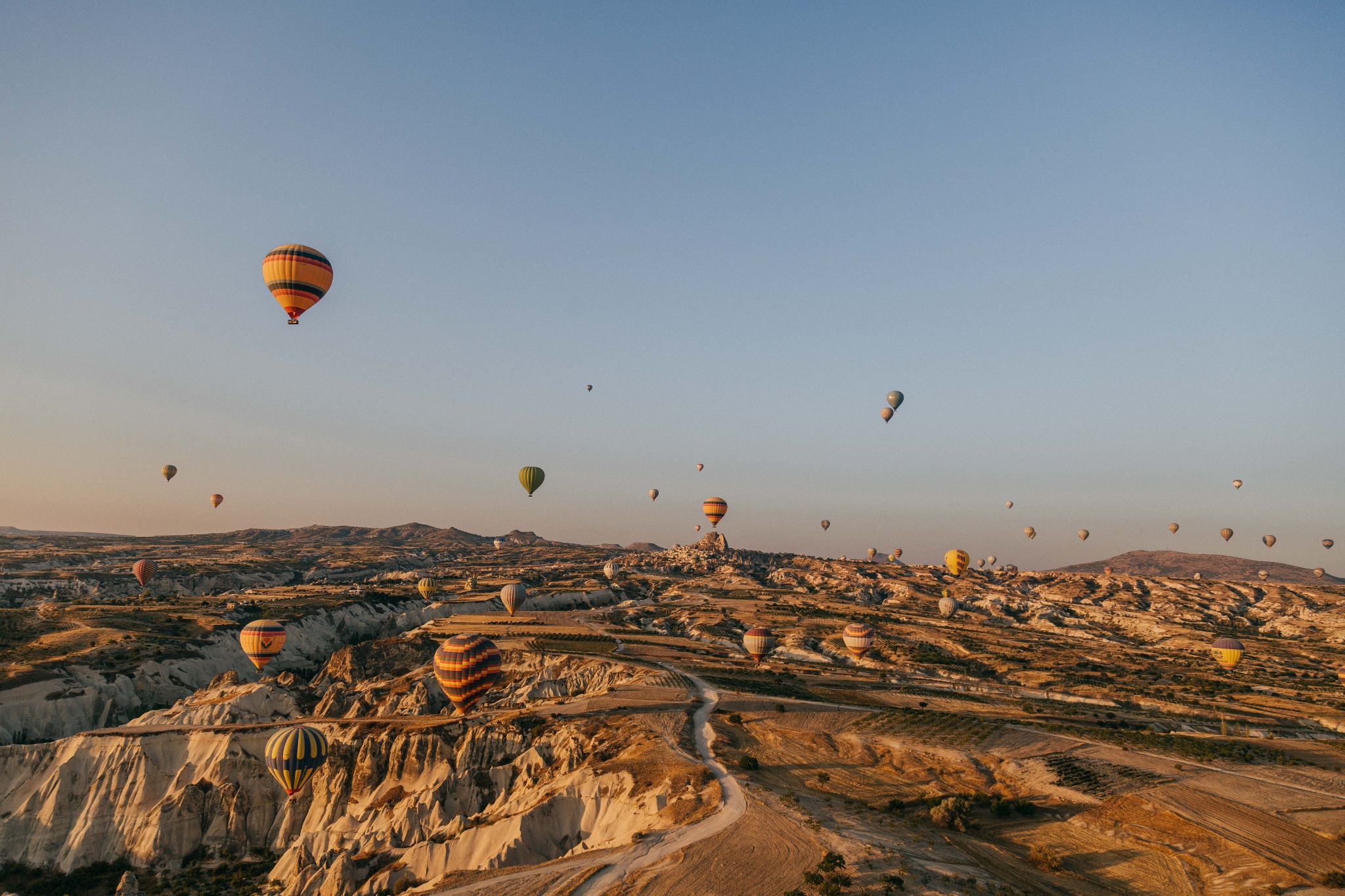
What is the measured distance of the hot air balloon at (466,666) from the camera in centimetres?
5259

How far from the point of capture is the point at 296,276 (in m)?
53.6

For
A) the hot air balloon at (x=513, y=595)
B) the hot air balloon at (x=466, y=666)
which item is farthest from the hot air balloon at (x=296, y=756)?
the hot air balloon at (x=513, y=595)

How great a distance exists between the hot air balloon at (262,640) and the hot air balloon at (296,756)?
25.6 metres

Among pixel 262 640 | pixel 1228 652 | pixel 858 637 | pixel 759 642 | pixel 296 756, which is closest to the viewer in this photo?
pixel 296 756

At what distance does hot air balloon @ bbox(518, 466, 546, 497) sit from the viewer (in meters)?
93.7

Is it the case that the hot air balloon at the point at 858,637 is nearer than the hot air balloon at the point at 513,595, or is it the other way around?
the hot air balloon at the point at 858,637

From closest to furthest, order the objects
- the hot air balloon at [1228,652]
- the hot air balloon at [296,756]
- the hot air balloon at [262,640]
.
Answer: the hot air balloon at [296,756]
the hot air balloon at [262,640]
the hot air balloon at [1228,652]

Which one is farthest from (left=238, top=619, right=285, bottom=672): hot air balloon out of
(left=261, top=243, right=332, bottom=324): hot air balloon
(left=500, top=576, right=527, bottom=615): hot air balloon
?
(left=500, top=576, right=527, bottom=615): hot air balloon

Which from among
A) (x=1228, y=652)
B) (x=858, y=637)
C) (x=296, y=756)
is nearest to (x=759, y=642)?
(x=858, y=637)

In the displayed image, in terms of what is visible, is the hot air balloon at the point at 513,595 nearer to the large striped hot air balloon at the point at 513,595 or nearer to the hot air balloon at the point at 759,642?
the large striped hot air balloon at the point at 513,595

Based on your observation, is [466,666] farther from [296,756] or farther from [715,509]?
[715,509]

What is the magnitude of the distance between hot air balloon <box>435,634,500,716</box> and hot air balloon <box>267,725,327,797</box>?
30.9 feet

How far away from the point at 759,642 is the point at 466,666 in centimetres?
3434

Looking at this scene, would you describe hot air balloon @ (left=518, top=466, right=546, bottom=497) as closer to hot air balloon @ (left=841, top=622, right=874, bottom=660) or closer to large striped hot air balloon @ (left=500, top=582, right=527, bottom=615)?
large striped hot air balloon @ (left=500, top=582, right=527, bottom=615)
